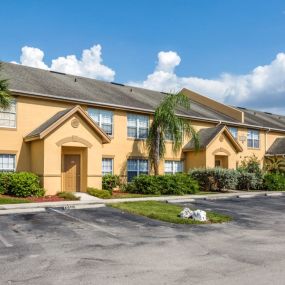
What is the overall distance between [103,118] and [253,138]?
632 inches

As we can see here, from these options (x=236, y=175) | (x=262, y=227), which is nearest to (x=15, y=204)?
(x=262, y=227)

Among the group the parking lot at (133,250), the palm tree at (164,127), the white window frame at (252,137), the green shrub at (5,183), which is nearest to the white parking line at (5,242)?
the parking lot at (133,250)

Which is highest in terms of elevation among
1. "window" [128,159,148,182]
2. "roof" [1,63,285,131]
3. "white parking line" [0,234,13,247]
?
"roof" [1,63,285,131]

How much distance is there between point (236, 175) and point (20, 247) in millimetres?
20492

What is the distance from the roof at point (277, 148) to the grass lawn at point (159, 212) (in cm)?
1990

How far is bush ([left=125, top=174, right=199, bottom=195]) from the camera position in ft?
80.2

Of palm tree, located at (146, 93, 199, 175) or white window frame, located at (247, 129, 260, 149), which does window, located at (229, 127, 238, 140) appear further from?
palm tree, located at (146, 93, 199, 175)

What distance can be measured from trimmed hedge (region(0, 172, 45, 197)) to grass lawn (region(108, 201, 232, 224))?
4789 mm

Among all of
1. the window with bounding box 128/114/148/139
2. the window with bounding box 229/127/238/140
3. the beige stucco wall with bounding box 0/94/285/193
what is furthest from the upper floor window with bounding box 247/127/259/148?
the beige stucco wall with bounding box 0/94/285/193

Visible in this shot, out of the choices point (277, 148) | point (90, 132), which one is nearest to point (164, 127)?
point (90, 132)

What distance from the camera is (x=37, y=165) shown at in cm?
2219

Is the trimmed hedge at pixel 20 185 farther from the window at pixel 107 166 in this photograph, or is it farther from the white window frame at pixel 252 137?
the white window frame at pixel 252 137

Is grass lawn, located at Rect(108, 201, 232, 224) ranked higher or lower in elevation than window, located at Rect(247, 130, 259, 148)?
lower

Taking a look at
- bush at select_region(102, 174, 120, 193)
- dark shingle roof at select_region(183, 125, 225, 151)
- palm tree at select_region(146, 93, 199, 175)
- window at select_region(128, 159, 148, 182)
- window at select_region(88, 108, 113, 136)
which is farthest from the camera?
dark shingle roof at select_region(183, 125, 225, 151)
